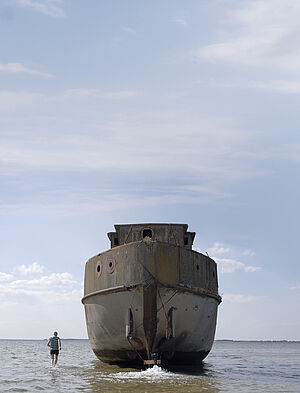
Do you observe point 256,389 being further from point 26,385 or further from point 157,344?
point 26,385

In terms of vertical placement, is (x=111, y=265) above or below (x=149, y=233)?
below

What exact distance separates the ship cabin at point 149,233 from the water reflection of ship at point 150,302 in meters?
2.07

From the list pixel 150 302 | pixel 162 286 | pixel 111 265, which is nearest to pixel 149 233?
pixel 111 265

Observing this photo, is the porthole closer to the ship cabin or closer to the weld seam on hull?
the weld seam on hull

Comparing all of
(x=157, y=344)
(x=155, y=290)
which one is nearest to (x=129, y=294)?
(x=155, y=290)

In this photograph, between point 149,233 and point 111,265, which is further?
point 149,233

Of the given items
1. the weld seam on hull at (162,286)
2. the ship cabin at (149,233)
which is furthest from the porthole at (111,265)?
the ship cabin at (149,233)

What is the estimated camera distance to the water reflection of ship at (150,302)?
651 inches

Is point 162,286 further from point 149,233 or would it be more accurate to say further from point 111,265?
point 149,233

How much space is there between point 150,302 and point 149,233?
476 cm

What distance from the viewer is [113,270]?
687 inches

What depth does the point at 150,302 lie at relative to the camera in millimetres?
16422

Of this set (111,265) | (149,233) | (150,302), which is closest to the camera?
(150,302)

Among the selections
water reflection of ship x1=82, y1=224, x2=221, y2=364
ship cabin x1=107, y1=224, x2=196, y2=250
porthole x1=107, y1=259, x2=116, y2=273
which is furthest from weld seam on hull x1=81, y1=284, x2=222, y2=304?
ship cabin x1=107, y1=224, x2=196, y2=250
